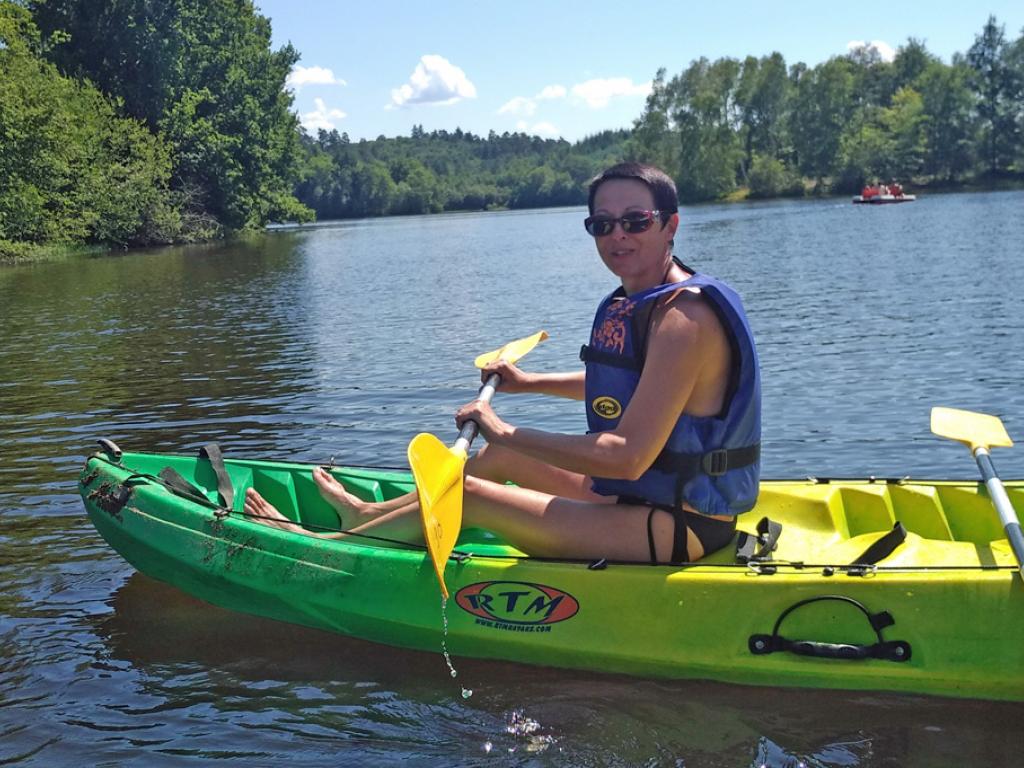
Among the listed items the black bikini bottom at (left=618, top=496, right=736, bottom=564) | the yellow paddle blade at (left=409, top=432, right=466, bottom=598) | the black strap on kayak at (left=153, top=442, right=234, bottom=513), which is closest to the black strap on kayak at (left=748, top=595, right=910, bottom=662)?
the black bikini bottom at (left=618, top=496, right=736, bottom=564)

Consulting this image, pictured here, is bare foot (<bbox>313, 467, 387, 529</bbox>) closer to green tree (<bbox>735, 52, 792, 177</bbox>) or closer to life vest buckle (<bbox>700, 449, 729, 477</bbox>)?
life vest buckle (<bbox>700, 449, 729, 477</bbox>)

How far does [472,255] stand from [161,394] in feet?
86.3

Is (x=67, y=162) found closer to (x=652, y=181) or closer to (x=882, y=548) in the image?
(x=652, y=181)

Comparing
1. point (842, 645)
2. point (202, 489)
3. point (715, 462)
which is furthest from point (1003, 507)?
point (202, 489)

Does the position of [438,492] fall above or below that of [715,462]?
below

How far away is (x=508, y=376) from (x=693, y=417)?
1.26 m

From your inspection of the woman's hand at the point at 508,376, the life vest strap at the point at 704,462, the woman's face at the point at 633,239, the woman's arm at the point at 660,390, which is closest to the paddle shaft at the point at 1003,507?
the life vest strap at the point at 704,462

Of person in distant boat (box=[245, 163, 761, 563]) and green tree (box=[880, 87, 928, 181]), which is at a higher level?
green tree (box=[880, 87, 928, 181])

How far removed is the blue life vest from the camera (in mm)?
3928

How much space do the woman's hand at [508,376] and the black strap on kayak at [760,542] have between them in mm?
1272

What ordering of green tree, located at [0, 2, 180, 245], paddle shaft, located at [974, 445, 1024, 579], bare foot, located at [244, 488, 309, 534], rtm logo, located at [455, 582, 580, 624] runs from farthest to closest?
green tree, located at [0, 2, 180, 245]
bare foot, located at [244, 488, 309, 534]
rtm logo, located at [455, 582, 580, 624]
paddle shaft, located at [974, 445, 1024, 579]

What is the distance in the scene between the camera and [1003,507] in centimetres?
404

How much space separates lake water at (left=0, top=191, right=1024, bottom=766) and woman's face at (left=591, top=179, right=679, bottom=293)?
5.79ft

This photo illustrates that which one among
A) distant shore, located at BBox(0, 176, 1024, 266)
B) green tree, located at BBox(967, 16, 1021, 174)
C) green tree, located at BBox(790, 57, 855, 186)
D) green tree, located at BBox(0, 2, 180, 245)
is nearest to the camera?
green tree, located at BBox(0, 2, 180, 245)
